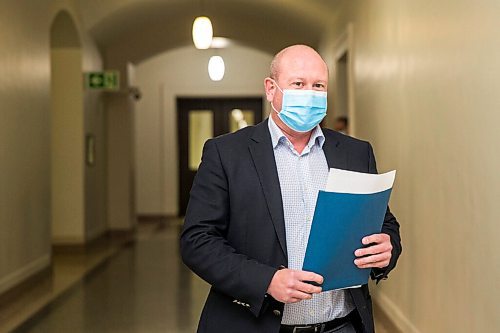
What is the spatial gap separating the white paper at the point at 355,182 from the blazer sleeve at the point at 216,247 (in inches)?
11.1

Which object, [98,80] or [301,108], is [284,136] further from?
[98,80]

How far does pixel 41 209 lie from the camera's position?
9.09 metres

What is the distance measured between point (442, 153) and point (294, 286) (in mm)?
2679

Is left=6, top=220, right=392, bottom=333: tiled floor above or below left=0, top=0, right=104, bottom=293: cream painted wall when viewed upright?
below

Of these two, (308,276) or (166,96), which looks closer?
(308,276)

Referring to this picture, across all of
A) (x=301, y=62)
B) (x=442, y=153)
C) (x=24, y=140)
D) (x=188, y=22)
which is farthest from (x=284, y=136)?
(x=188, y=22)

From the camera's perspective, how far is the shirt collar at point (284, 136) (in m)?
2.39

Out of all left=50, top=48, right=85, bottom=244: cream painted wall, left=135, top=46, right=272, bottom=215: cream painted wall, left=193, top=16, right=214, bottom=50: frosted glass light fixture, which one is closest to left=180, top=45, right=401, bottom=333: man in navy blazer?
left=193, top=16, right=214, bottom=50: frosted glass light fixture

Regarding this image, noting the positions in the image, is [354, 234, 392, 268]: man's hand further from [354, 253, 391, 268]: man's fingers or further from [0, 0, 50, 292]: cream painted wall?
[0, 0, 50, 292]: cream painted wall

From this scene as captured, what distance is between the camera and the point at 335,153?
2.40m

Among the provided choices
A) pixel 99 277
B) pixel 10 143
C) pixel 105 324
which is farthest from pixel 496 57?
pixel 99 277

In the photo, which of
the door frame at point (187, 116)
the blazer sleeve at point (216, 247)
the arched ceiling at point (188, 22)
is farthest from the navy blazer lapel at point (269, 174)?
the door frame at point (187, 116)

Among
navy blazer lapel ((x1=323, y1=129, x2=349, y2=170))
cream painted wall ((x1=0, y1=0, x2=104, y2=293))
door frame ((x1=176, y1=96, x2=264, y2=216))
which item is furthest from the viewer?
door frame ((x1=176, y1=96, x2=264, y2=216))

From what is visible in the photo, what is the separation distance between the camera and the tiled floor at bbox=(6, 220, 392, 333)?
6.52m
